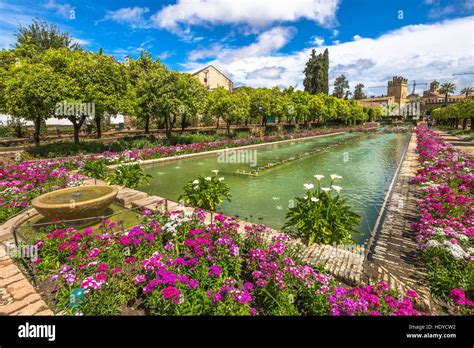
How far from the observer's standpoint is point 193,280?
11.7 ft

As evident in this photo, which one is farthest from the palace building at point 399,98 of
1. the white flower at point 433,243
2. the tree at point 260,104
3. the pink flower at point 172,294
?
the pink flower at point 172,294

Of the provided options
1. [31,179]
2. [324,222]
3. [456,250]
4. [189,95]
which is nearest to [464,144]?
[189,95]

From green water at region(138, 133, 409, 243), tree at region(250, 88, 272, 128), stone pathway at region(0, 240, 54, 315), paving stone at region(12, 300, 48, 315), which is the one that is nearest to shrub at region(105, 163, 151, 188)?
green water at region(138, 133, 409, 243)

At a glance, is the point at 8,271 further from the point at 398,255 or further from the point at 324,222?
the point at 398,255

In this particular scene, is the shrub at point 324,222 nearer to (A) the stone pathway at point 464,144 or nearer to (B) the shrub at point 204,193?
(B) the shrub at point 204,193

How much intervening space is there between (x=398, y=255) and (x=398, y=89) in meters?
136

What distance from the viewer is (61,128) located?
105ft

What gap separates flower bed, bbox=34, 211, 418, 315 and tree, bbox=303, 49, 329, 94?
74.4 metres

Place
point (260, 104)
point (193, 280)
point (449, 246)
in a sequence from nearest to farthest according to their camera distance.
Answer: point (193, 280) → point (449, 246) → point (260, 104)

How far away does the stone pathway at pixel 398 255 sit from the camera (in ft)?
14.0

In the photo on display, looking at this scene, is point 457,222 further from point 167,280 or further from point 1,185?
point 1,185

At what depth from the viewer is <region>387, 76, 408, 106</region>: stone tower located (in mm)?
112312

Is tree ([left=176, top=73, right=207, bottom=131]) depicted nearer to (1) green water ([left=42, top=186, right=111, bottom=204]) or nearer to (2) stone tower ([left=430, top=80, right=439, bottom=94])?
(1) green water ([left=42, top=186, right=111, bottom=204])
